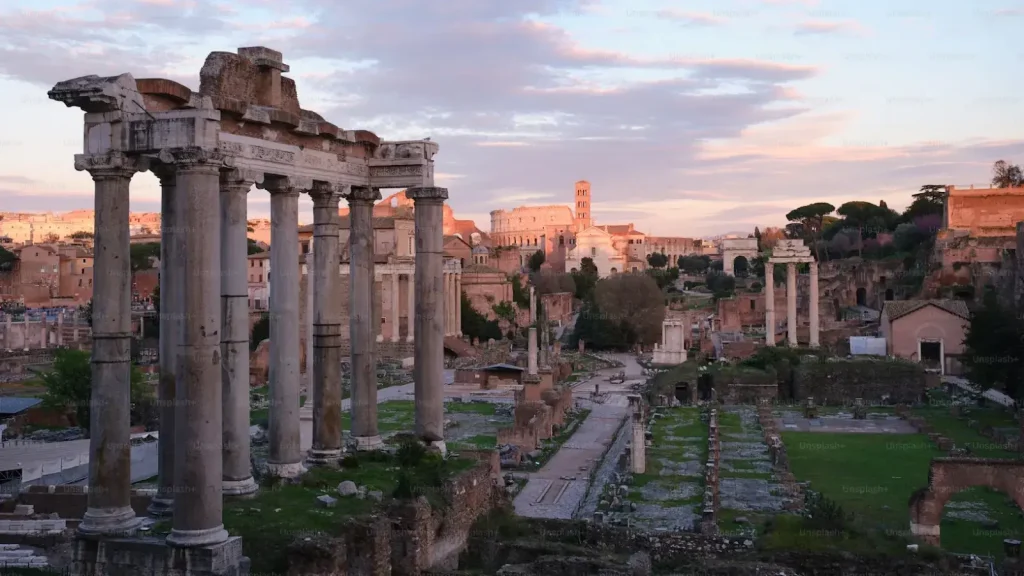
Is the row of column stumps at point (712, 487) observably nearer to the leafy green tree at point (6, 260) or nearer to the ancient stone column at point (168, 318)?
the ancient stone column at point (168, 318)

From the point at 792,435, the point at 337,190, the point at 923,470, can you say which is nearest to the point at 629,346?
the point at 792,435

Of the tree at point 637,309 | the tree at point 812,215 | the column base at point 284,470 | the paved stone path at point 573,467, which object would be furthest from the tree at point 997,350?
the tree at point 812,215

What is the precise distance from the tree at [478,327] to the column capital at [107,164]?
64405mm

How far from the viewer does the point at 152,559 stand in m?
9.65

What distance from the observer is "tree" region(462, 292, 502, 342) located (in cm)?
7500

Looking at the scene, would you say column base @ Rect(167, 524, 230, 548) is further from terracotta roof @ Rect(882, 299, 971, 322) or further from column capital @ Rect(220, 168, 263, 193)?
terracotta roof @ Rect(882, 299, 971, 322)

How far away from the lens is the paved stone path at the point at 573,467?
71.5 ft

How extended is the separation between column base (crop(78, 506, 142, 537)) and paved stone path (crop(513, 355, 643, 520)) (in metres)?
8.63

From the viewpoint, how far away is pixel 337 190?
46.2 feet

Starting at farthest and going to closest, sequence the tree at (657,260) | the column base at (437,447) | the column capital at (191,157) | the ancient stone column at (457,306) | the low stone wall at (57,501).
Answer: the tree at (657,260), the ancient stone column at (457,306), the low stone wall at (57,501), the column base at (437,447), the column capital at (191,157)

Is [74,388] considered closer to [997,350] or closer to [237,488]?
[237,488]

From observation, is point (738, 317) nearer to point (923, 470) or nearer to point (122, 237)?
point (923, 470)

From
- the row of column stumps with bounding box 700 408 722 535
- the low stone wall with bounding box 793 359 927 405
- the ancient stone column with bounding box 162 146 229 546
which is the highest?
the ancient stone column with bounding box 162 146 229 546

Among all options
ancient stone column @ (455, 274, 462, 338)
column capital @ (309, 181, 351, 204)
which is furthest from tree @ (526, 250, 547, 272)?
column capital @ (309, 181, 351, 204)
